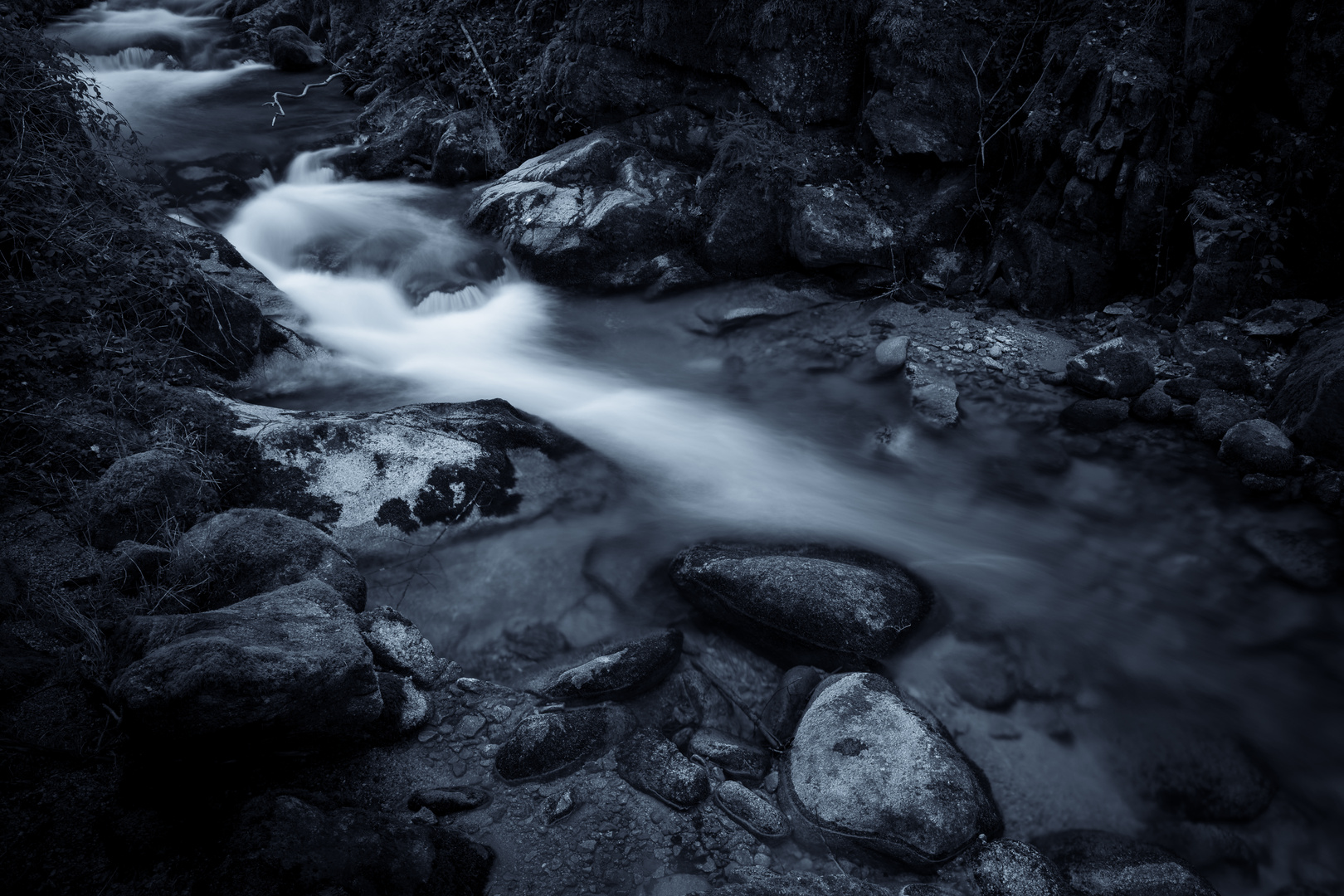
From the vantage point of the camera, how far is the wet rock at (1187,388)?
5551mm

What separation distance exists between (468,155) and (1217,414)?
28.7 ft

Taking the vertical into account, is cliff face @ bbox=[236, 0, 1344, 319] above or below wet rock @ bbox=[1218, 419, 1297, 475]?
above

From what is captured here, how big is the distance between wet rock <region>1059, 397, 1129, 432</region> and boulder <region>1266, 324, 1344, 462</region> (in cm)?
96

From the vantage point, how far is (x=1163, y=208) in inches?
242

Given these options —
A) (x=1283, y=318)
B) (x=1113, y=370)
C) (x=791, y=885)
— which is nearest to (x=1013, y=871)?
(x=791, y=885)

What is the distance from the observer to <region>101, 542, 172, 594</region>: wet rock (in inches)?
128

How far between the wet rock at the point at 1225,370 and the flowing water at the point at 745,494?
3.54 ft

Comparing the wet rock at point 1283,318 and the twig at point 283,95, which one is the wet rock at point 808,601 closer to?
the wet rock at point 1283,318

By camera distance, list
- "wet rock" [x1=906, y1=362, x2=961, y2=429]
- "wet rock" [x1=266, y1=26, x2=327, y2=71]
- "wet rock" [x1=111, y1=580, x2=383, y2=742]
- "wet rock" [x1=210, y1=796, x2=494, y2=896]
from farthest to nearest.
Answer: "wet rock" [x1=266, y1=26, x2=327, y2=71] → "wet rock" [x1=906, y1=362, x2=961, y2=429] → "wet rock" [x1=111, y1=580, x2=383, y2=742] → "wet rock" [x1=210, y1=796, x2=494, y2=896]

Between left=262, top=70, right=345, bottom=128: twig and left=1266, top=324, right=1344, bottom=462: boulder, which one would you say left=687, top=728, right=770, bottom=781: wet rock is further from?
left=262, top=70, right=345, bottom=128: twig

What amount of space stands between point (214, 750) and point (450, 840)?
93 cm

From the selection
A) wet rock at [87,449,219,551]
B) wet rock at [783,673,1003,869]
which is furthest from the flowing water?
wet rock at [87,449,219,551]

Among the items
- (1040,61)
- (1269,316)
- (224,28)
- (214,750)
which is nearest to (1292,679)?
(1269,316)

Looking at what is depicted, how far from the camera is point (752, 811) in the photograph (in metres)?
2.93
